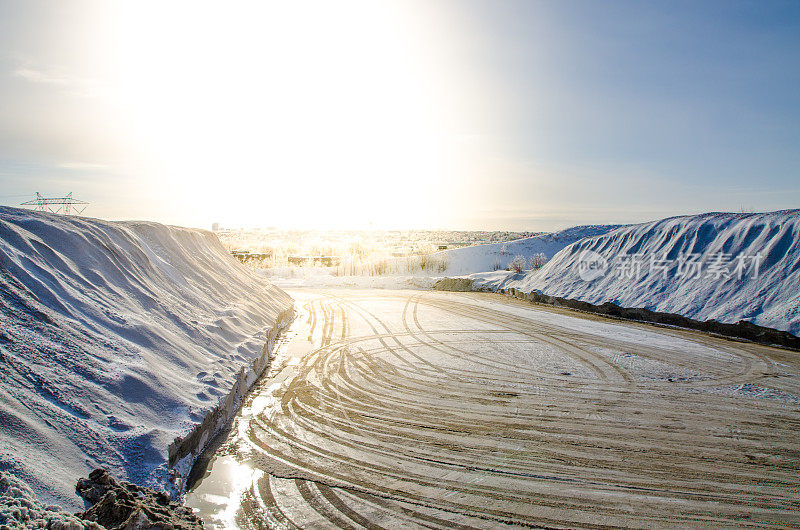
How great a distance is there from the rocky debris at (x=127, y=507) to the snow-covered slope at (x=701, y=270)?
40.3 ft

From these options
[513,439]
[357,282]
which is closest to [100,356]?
[513,439]

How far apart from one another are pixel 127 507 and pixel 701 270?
47.9ft

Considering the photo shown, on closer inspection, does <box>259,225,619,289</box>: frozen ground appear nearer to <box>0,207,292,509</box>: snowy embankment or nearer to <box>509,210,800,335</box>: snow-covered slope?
<box>509,210,800,335</box>: snow-covered slope

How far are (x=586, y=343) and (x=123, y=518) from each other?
9.51m

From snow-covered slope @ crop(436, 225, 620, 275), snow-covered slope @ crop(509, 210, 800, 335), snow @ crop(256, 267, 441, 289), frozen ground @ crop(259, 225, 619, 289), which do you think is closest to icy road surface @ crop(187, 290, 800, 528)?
snow-covered slope @ crop(509, 210, 800, 335)

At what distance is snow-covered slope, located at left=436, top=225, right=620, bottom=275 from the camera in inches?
1250

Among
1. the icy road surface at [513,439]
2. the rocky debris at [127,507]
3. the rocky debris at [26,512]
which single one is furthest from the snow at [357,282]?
the rocky debris at [26,512]

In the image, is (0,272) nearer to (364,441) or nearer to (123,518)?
(123,518)

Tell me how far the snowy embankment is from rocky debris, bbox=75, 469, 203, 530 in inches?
5.0

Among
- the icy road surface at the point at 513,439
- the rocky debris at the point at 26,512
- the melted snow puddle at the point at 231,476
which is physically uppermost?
the rocky debris at the point at 26,512

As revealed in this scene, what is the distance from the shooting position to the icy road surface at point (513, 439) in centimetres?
377

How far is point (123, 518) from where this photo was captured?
2740 millimetres

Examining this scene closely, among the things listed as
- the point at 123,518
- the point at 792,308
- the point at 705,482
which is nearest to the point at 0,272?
the point at 123,518

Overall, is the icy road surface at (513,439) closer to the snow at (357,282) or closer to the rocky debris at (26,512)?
the rocky debris at (26,512)
